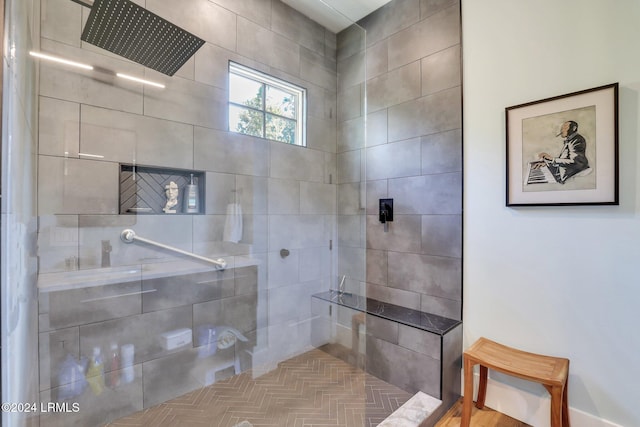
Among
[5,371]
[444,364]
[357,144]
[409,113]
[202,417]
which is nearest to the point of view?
[5,371]

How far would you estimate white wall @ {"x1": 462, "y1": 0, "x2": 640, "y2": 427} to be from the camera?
1.48 m

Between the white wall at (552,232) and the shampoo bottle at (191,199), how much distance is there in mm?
1938

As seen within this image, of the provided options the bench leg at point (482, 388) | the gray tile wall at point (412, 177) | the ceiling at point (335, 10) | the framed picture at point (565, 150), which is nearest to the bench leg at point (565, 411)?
the bench leg at point (482, 388)

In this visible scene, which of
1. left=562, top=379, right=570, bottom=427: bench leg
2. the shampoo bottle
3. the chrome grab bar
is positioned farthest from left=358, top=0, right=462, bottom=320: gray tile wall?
the shampoo bottle

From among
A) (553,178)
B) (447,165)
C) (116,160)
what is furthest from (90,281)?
(553,178)

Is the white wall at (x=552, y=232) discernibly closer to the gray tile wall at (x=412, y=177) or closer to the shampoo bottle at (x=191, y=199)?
the gray tile wall at (x=412, y=177)

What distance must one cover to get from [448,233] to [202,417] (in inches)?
81.8

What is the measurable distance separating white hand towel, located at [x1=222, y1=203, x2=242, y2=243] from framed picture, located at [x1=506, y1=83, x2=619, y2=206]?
191cm

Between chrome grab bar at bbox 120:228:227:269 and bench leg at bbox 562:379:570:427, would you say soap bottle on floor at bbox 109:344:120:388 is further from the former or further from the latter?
bench leg at bbox 562:379:570:427

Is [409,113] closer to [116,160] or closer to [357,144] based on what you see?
[357,144]

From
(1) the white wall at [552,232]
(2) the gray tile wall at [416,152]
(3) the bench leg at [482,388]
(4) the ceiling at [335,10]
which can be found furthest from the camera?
(4) the ceiling at [335,10]

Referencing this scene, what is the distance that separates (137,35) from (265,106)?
3.13 feet

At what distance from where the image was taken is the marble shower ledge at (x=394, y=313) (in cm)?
202

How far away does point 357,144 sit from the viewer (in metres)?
2.75
